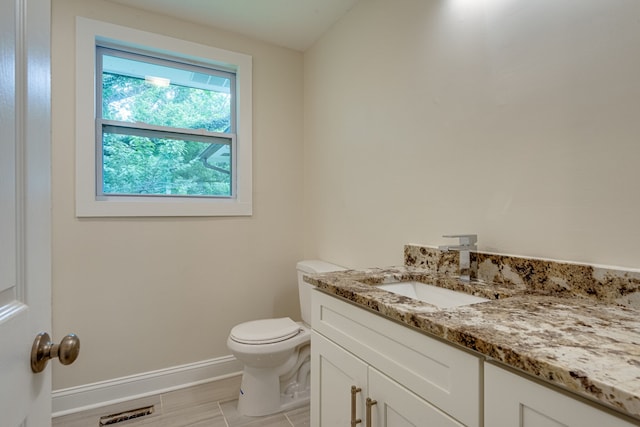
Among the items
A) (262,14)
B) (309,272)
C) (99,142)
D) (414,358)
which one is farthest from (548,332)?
(99,142)

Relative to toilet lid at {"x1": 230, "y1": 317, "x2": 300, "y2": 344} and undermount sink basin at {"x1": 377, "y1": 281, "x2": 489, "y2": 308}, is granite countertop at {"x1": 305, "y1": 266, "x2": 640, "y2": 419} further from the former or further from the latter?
toilet lid at {"x1": 230, "y1": 317, "x2": 300, "y2": 344}

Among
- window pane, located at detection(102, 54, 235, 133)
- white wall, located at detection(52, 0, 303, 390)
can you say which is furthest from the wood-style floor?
window pane, located at detection(102, 54, 235, 133)

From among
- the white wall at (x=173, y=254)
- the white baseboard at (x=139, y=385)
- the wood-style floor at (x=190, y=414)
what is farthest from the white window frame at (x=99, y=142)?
the wood-style floor at (x=190, y=414)

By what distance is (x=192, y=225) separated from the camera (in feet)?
7.29

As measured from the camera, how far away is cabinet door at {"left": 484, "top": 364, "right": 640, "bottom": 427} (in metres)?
0.51

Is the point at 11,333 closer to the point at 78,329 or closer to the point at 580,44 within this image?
the point at 580,44

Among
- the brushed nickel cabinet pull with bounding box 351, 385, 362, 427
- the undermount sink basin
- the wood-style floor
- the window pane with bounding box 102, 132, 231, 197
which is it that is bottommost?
the wood-style floor

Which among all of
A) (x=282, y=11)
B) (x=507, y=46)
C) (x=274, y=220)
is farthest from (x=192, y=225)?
(x=507, y=46)

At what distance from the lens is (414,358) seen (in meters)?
0.84

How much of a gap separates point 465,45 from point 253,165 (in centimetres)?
154

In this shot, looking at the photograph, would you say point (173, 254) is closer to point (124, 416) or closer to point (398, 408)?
point (124, 416)

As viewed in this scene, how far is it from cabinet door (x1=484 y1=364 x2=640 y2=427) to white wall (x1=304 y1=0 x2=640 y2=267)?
0.60 m

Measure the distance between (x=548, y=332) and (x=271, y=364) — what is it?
1498mm

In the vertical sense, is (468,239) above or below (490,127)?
below
